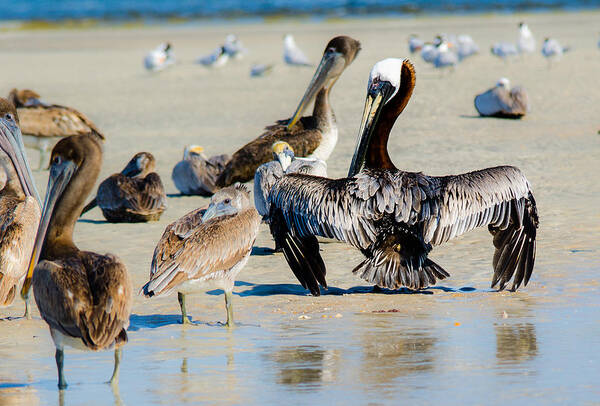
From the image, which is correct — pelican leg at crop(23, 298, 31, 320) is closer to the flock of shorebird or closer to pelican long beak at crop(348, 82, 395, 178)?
the flock of shorebird

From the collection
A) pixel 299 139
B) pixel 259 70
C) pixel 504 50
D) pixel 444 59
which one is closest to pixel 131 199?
pixel 299 139

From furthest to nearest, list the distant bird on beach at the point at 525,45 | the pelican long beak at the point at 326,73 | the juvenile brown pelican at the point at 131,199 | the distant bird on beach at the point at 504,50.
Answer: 1. the distant bird on beach at the point at 525,45
2. the distant bird on beach at the point at 504,50
3. the pelican long beak at the point at 326,73
4. the juvenile brown pelican at the point at 131,199

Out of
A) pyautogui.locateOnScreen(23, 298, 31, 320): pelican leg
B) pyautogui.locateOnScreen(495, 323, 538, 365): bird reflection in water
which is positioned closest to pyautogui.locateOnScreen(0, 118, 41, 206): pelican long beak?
pyautogui.locateOnScreen(23, 298, 31, 320): pelican leg

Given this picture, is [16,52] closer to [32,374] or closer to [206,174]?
[206,174]

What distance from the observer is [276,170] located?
715 centimetres

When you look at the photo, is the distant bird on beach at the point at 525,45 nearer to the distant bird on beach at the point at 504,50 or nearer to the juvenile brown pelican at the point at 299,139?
the distant bird on beach at the point at 504,50

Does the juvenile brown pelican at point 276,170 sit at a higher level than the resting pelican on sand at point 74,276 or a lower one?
higher

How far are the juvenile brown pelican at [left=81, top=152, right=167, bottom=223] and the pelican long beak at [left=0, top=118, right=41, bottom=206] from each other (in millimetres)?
1803

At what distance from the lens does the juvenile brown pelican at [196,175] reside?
9133mm

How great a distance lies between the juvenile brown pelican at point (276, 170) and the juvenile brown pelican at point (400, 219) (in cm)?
106

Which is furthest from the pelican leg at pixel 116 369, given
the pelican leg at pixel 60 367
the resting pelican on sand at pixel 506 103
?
the resting pelican on sand at pixel 506 103

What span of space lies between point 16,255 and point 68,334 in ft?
4.76

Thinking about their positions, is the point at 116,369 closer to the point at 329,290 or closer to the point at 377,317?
the point at 377,317

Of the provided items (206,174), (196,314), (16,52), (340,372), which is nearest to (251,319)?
(196,314)
